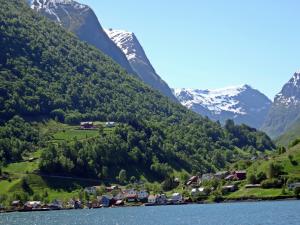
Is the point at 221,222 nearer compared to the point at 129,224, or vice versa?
the point at 221,222

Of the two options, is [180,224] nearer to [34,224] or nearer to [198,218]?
[198,218]

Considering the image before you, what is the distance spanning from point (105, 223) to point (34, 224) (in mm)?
18275

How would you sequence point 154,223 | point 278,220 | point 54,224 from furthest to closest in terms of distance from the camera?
point 54,224 → point 154,223 → point 278,220

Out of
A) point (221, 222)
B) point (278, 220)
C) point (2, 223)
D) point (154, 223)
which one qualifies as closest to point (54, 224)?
point (2, 223)

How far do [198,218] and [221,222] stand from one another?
55.3 ft

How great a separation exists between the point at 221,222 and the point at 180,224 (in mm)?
8708

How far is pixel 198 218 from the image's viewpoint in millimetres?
157875

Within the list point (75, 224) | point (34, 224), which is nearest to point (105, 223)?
point (75, 224)

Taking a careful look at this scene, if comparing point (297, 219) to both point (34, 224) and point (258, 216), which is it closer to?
point (258, 216)

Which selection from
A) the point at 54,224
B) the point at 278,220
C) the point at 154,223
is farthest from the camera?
the point at 54,224

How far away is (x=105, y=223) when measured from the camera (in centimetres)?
15762

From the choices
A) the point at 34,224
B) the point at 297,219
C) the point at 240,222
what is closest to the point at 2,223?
the point at 34,224

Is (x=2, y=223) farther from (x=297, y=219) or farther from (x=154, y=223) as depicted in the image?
(x=297, y=219)

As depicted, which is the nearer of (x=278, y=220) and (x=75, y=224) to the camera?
(x=278, y=220)
